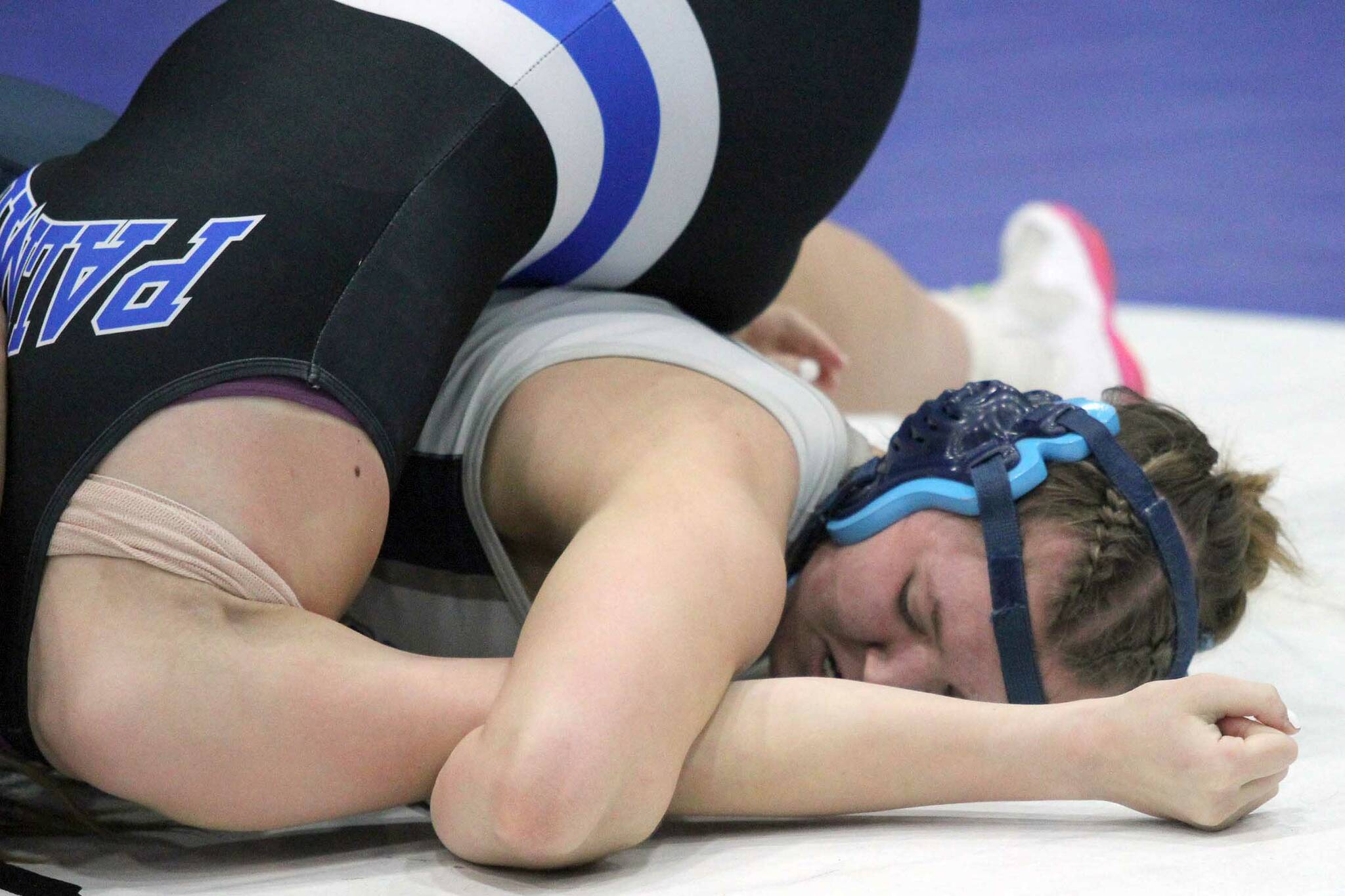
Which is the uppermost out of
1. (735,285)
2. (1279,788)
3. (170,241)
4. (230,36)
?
(230,36)

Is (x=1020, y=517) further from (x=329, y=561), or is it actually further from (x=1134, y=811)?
(x=329, y=561)

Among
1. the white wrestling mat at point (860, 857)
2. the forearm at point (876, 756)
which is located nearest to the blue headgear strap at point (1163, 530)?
the white wrestling mat at point (860, 857)

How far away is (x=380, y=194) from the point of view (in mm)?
1210

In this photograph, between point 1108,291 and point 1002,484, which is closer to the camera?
point 1002,484

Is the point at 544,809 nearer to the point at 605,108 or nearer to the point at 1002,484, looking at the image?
the point at 1002,484

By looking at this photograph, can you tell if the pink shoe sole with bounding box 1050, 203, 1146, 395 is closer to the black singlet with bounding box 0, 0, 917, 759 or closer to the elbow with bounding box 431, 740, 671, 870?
the black singlet with bounding box 0, 0, 917, 759

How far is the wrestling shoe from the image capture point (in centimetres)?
252

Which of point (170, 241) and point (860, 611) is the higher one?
point (170, 241)

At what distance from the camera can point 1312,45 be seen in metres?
4.45

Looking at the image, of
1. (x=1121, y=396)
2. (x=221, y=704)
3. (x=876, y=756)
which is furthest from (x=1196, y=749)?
(x=221, y=704)

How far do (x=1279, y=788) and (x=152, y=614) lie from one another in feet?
2.79

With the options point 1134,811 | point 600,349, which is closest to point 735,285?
point 600,349

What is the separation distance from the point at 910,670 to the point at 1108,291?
1.71 metres

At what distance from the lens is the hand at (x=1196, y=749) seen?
3.44 feet
